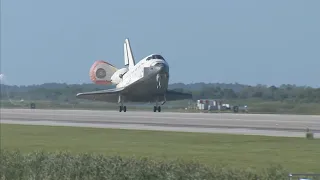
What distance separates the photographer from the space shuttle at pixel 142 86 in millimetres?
72562

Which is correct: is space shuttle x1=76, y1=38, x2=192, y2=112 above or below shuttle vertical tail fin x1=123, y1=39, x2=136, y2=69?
below

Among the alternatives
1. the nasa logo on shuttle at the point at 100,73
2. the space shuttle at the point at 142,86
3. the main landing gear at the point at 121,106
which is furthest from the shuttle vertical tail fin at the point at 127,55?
the main landing gear at the point at 121,106

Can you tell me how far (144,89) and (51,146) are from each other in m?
43.9

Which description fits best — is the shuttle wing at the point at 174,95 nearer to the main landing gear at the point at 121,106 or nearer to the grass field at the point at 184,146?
the main landing gear at the point at 121,106

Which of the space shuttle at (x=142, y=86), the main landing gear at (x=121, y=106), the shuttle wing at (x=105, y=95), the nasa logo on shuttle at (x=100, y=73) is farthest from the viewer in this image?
the nasa logo on shuttle at (x=100, y=73)

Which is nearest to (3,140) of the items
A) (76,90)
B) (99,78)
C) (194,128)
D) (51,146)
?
(51,146)

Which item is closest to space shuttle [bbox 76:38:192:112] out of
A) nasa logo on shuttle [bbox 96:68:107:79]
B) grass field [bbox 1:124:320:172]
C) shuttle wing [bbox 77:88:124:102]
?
shuttle wing [bbox 77:88:124:102]

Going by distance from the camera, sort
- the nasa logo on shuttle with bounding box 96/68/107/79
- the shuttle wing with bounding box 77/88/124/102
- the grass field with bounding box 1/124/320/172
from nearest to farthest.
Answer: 1. the grass field with bounding box 1/124/320/172
2. the shuttle wing with bounding box 77/88/124/102
3. the nasa logo on shuttle with bounding box 96/68/107/79

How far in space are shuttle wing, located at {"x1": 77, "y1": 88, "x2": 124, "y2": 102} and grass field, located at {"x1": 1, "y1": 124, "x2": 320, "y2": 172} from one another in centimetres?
3687

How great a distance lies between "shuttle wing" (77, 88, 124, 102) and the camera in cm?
8075

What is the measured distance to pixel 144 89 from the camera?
252 feet

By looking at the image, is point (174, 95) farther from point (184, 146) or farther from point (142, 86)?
point (184, 146)

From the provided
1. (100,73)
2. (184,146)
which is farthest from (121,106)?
(184,146)

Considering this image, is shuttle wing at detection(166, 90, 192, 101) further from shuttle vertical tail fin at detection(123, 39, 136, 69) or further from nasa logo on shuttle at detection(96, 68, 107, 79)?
nasa logo on shuttle at detection(96, 68, 107, 79)
